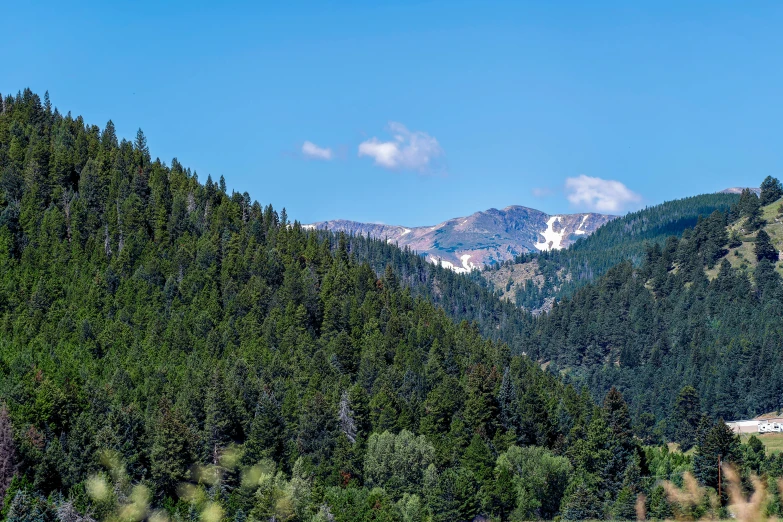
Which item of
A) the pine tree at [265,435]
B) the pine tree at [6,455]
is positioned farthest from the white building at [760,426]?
the pine tree at [6,455]

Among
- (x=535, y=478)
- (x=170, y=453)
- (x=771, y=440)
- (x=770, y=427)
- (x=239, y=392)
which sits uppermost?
(x=239, y=392)

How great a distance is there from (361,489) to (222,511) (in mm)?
23045

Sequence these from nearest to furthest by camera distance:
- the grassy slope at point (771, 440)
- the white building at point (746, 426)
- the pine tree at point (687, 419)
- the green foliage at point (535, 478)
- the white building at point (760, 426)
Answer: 1. the green foliage at point (535, 478)
2. the grassy slope at point (771, 440)
3. the pine tree at point (687, 419)
4. the white building at point (760, 426)
5. the white building at point (746, 426)

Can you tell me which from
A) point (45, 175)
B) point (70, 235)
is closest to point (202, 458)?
point (70, 235)

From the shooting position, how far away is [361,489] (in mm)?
108688

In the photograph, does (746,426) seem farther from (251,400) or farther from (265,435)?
(265,435)

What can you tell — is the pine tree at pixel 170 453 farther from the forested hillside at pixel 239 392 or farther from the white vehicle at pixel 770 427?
the white vehicle at pixel 770 427

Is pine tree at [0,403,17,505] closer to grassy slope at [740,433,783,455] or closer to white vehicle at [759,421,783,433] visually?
grassy slope at [740,433,783,455]

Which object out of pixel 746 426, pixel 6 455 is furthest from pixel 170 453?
pixel 746 426

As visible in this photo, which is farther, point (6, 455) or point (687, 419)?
point (687, 419)

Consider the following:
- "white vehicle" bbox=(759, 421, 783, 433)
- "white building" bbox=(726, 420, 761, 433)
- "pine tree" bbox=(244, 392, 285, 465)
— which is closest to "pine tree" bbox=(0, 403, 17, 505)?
"pine tree" bbox=(244, 392, 285, 465)

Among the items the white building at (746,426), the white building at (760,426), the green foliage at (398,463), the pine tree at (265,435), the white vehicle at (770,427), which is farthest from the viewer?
the white building at (746,426)

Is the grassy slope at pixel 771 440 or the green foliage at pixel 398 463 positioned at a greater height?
the green foliage at pixel 398 463

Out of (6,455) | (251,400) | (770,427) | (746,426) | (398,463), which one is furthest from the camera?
(746,426)
